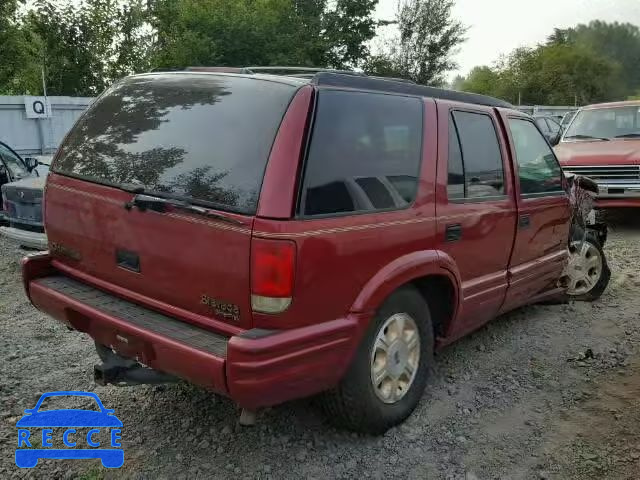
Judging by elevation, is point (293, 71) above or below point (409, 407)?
above

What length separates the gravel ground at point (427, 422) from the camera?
9.69 feet

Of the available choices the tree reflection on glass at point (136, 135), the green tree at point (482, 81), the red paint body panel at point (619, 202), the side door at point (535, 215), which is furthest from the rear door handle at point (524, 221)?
the green tree at point (482, 81)

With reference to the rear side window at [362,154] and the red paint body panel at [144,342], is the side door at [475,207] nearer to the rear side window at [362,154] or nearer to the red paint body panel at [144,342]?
the rear side window at [362,154]

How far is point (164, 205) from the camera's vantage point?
2.74 metres

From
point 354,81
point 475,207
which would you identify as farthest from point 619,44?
point 354,81

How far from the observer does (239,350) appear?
2.42 meters

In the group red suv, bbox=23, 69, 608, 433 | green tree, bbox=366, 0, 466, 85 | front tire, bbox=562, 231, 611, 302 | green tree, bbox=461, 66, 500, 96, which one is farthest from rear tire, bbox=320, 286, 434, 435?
green tree, bbox=461, 66, 500, 96

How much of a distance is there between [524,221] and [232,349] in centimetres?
250

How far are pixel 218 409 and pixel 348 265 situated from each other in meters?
1.33

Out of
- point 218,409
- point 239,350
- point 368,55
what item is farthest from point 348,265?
point 368,55

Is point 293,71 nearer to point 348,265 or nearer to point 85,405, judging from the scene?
point 348,265

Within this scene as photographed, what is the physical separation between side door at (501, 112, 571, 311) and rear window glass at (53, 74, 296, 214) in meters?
2.11

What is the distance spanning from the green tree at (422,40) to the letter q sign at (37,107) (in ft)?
68.7

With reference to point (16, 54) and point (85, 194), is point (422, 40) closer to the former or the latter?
point (16, 54)
